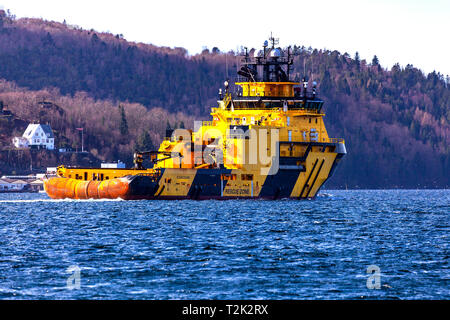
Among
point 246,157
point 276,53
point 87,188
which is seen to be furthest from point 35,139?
point 246,157

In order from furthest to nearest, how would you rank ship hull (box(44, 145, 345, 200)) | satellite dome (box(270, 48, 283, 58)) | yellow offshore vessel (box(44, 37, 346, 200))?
1. satellite dome (box(270, 48, 283, 58))
2. ship hull (box(44, 145, 345, 200))
3. yellow offshore vessel (box(44, 37, 346, 200))

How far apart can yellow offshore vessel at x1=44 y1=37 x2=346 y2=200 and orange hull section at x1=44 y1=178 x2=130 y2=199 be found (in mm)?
116

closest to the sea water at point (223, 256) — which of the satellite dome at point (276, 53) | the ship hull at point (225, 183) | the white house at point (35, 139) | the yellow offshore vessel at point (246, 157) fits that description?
the yellow offshore vessel at point (246, 157)

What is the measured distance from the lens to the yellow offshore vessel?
261ft

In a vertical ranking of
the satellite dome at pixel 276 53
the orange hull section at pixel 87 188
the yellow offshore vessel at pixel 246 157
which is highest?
the satellite dome at pixel 276 53

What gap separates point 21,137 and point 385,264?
171239 millimetres

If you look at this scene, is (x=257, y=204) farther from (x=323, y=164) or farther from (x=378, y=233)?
(x=378, y=233)

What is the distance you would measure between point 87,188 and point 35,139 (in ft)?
377

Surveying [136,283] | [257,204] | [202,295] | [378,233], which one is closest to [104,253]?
[136,283]

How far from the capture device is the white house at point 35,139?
196000 mm

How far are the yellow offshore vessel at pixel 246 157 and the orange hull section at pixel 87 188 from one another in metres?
0.12

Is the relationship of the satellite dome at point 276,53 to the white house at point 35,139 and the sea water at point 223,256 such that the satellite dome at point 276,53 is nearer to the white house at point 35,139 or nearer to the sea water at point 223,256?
the sea water at point 223,256

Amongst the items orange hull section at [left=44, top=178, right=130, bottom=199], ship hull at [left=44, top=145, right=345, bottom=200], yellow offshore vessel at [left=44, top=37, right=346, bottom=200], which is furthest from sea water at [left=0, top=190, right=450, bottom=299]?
orange hull section at [left=44, top=178, right=130, bottom=199]

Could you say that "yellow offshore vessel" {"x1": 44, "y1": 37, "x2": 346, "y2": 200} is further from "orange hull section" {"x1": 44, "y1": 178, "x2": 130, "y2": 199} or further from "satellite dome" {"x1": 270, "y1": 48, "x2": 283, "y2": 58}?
"satellite dome" {"x1": 270, "y1": 48, "x2": 283, "y2": 58}
